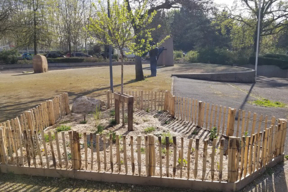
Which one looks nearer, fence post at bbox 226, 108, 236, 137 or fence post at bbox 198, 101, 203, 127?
fence post at bbox 226, 108, 236, 137

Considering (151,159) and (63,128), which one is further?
(63,128)

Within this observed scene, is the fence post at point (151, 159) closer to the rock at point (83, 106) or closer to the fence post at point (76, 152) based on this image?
the fence post at point (76, 152)

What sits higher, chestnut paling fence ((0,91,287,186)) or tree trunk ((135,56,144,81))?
tree trunk ((135,56,144,81))

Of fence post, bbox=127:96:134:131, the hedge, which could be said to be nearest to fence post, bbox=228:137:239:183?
fence post, bbox=127:96:134:131

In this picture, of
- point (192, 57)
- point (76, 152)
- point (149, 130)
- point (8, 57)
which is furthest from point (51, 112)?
point (192, 57)

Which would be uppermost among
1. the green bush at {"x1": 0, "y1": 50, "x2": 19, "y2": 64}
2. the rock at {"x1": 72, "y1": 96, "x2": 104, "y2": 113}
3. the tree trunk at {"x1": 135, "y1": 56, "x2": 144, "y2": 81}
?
the green bush at {"x1": 0, "y1": 50, "x2": 19, "y2": 64}

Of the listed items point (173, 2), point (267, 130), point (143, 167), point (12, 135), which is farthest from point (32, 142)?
point (173, 2)

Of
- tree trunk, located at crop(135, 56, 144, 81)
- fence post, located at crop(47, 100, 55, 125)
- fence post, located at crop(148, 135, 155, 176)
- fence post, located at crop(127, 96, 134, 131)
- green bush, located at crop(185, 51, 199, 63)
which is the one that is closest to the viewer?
fence post, located at crop(148, 135, 155, 176)

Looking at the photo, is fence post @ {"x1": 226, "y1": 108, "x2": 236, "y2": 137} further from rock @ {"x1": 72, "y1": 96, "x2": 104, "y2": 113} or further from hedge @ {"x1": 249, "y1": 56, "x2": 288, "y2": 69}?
hedge @ {"x1": 249, "y1": 56, "x2": 288, "y2": 69}

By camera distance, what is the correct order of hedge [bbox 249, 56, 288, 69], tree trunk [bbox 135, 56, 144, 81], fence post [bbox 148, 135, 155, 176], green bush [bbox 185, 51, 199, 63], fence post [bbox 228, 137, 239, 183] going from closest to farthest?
1. fence post [bbox 228, 137, 239, 183]
2. fence post [bbox 148, 135, 155, 176]
3. tree trunk [bbox 135, 56, 144, 81]
4. hedge [bbox 249, 56, 288, 69]
5. green bush [bbox 185, 51, 199, 63]

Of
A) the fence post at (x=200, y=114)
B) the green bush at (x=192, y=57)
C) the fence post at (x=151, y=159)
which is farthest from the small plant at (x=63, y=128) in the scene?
the green bush at (x=192, y=57)

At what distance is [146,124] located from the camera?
21.2ft

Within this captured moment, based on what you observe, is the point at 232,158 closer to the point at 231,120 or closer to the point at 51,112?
the point at 231,120

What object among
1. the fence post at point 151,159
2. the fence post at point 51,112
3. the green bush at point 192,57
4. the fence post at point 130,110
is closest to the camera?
the fence post at point 151,159
